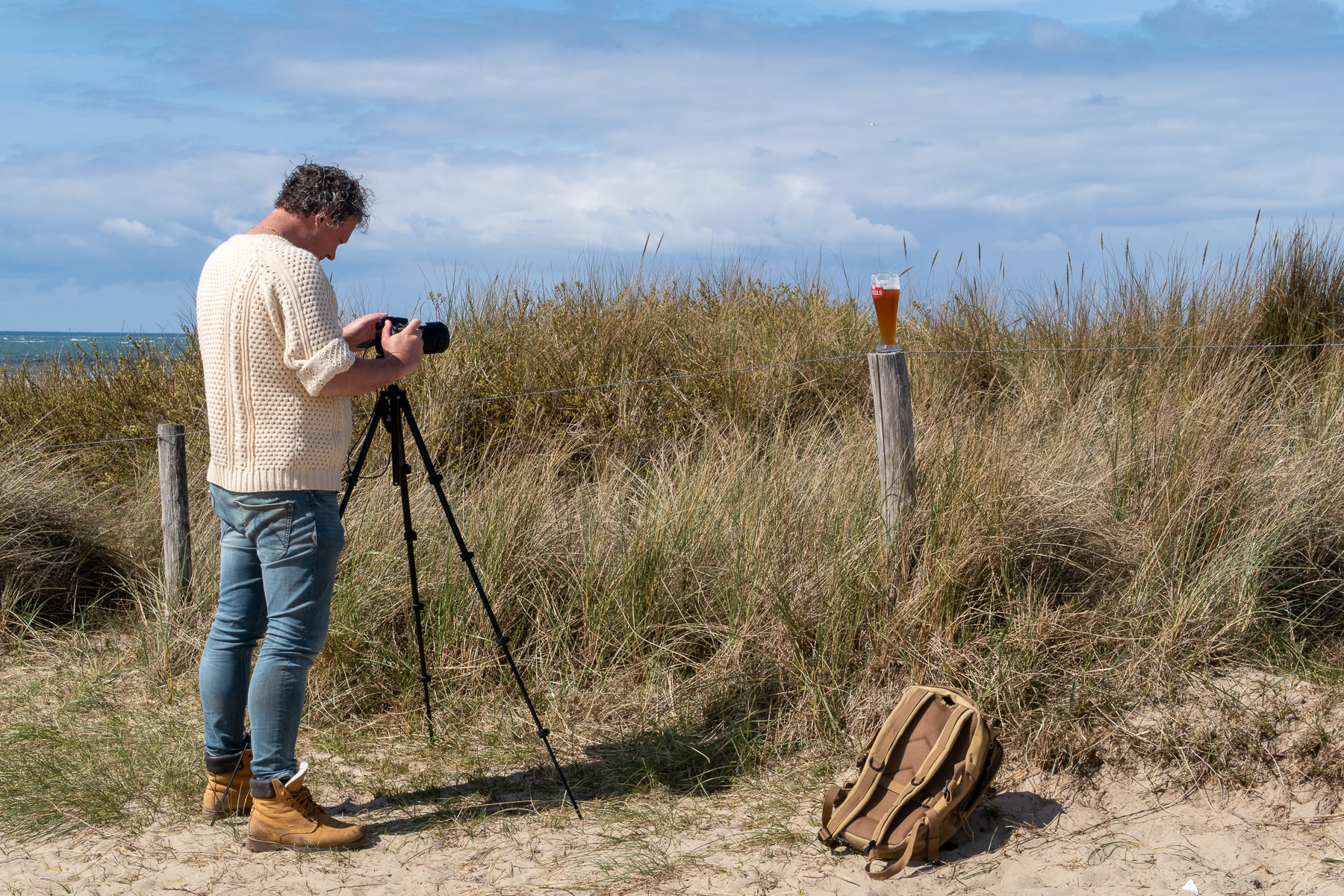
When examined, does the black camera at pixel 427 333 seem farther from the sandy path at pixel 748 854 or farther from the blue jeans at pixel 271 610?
the sandy path at pixel 748 854

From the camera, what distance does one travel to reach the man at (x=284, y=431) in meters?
3.04

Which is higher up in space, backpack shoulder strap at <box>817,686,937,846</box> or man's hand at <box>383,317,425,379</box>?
man's hand at <box>383,317,425,379</box>

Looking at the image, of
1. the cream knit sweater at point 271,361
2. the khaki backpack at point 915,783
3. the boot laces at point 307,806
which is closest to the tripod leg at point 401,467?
the cream knit sweater at point 271,361

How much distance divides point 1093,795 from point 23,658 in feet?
17.1

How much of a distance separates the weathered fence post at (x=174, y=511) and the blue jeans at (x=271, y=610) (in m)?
2.21

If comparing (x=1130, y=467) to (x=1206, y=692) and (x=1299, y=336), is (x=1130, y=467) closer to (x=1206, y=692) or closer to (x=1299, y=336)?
(x=1206, y=692)

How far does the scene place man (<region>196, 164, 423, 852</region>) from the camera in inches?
120

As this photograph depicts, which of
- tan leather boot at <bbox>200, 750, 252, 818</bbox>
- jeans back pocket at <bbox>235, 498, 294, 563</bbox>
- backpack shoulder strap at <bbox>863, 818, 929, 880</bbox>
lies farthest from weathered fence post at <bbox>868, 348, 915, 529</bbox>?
tan leather boot at <bbox>200, 750, 252, 818</bbox>

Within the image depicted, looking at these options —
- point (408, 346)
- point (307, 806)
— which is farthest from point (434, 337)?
point (307, 806)

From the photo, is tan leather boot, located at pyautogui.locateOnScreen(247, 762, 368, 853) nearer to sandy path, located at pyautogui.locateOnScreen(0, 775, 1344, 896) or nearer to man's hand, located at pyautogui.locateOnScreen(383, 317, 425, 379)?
sandy path, located at pyautogui.locateOnScreen(0, 775, 1344, 896)

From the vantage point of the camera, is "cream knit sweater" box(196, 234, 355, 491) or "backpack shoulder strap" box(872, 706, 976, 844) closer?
"cream knit sweater" box(196, 234, 355, 491)

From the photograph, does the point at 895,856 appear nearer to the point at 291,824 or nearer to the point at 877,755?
the point at 877,755

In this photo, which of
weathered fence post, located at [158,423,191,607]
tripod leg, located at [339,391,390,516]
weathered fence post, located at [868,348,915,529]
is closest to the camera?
tripod leg, located at [339,391,390,516]

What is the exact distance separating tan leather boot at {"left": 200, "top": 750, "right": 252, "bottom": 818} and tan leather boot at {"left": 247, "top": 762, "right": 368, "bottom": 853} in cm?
23
